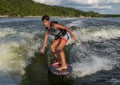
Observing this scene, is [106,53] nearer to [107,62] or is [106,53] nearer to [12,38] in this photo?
[107,62]

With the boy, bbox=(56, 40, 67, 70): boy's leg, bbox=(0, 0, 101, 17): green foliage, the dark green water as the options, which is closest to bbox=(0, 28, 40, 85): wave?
the dark green water

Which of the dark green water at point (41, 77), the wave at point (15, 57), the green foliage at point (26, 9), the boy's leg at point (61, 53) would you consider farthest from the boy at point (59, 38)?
the green foliage at point (26, 9)

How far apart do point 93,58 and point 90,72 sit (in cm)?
216

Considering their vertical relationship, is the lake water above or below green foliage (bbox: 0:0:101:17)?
above

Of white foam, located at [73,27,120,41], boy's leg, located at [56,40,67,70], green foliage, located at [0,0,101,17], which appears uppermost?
boy's leg, located at [56,40,67,70]

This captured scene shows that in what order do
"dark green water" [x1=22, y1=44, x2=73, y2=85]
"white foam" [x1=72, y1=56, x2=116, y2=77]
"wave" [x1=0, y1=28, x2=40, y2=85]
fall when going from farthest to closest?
"white foam" [x1=72, y1=56, x2=116, y2=77]
"dark green water" [x1=22, y1=44, x2=73, y2=85]
"wave" [x1=0, y1=28, x2=40, y2=85]

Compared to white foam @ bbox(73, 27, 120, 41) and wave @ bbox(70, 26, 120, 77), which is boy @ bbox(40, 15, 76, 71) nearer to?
wave @ bbox(70, 26, 120, 77)

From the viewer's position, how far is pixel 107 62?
40.2 feet

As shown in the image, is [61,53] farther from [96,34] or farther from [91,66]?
[96,34]

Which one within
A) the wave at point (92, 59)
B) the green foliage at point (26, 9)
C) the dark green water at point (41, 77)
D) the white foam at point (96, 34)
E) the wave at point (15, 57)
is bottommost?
the green foliage at point (26, 9)

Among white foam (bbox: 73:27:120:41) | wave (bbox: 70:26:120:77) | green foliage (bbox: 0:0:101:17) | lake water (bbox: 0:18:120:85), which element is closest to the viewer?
lake water (bbox: 0:18:120:85)

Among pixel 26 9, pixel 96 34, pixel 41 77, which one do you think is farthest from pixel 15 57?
pixel 26 9

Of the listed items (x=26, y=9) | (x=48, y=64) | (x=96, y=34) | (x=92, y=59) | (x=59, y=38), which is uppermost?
(x=59, y=38)

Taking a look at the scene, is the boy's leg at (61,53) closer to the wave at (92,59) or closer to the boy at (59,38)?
the boy at (59,38)
